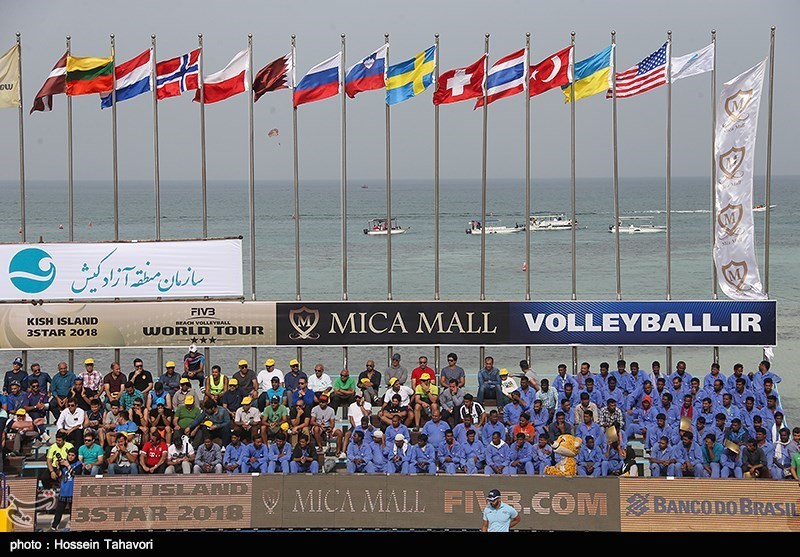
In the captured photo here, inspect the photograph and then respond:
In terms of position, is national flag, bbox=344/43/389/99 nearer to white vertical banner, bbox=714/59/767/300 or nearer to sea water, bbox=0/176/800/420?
sea water, bbox=0/176/800/420

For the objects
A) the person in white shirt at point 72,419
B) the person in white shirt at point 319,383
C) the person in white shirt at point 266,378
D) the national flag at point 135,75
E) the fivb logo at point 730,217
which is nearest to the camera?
the person in white shirt at point 72,419

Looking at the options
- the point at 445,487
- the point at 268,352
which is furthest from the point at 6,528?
the point at 268,352

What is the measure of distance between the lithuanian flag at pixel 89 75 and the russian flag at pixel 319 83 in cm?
334

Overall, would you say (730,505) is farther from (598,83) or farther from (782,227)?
(782,227)

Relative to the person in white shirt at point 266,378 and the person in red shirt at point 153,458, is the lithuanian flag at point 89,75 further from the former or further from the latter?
the person in red shirt at point 153,458

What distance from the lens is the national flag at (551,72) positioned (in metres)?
19.3

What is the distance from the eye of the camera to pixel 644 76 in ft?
63.7

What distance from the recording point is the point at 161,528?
1436cm

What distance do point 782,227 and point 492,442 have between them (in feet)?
317

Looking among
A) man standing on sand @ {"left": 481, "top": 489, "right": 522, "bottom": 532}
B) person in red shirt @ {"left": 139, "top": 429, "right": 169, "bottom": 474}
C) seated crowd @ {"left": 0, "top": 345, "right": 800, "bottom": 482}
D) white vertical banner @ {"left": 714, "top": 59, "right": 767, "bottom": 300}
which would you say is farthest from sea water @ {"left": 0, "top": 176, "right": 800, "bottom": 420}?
man standing on sand @ {"left": 481, "top": 489, "right": 522, "bottom": 532}

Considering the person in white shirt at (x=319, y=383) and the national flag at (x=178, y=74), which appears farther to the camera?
the national flag at (x=178, y=74)

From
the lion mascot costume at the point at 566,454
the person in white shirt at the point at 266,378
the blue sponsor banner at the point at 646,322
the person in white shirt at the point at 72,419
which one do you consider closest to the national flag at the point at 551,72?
the blue sponsor banner at the point at 646,322

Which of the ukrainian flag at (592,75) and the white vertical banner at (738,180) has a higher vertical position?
the ukrainian flag at (592,75)

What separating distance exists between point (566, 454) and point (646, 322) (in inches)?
201
